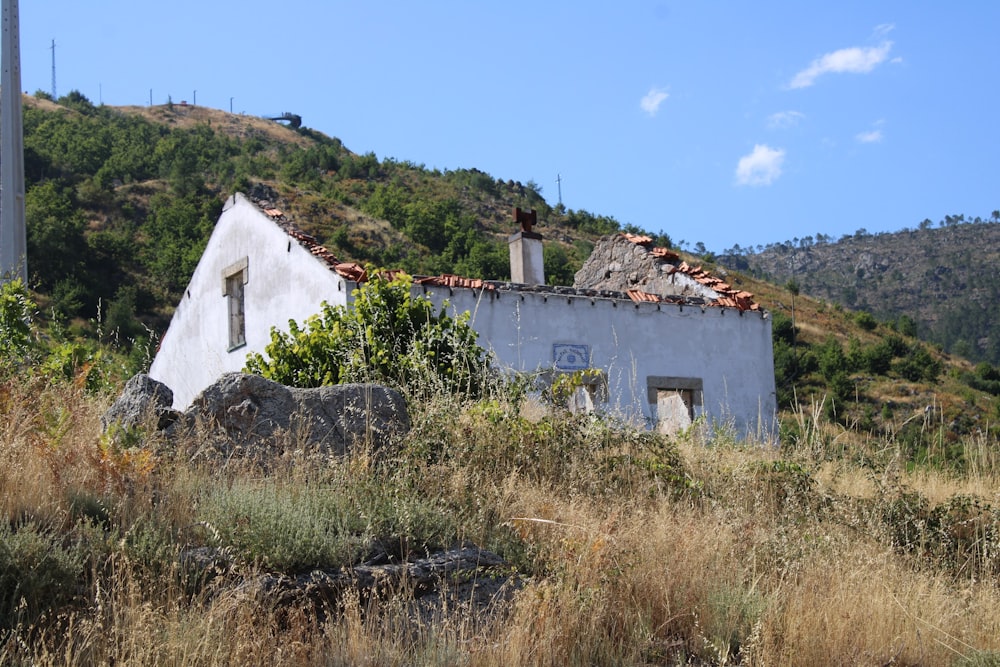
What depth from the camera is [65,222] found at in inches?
1622

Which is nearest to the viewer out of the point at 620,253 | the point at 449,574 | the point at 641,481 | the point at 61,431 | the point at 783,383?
the point at 449,574

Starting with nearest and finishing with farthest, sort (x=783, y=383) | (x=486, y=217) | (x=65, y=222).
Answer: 1. (x=783, y=383)
2. (x=65, y=222)
3. (x=486, y=217)

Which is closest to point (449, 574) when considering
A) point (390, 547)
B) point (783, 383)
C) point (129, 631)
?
point (390, 547)

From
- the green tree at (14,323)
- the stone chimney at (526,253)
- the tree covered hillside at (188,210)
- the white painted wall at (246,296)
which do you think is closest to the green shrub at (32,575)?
the green tree at (14,323)

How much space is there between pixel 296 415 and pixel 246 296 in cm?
988

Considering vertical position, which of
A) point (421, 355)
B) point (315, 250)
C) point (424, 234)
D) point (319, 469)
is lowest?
point (319, 469)

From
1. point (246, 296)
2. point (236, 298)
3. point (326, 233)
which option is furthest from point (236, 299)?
point (326, 233)

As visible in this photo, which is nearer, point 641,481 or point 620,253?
point 641,481

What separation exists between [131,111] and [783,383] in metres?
69.2

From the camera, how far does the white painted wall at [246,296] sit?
42.7ft

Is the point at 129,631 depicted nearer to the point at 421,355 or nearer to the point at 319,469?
the point at 319,469

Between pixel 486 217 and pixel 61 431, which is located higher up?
pixel 486 217

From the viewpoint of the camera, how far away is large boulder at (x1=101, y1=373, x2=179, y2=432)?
15.9 ft

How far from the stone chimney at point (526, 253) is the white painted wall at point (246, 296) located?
3691 mm
